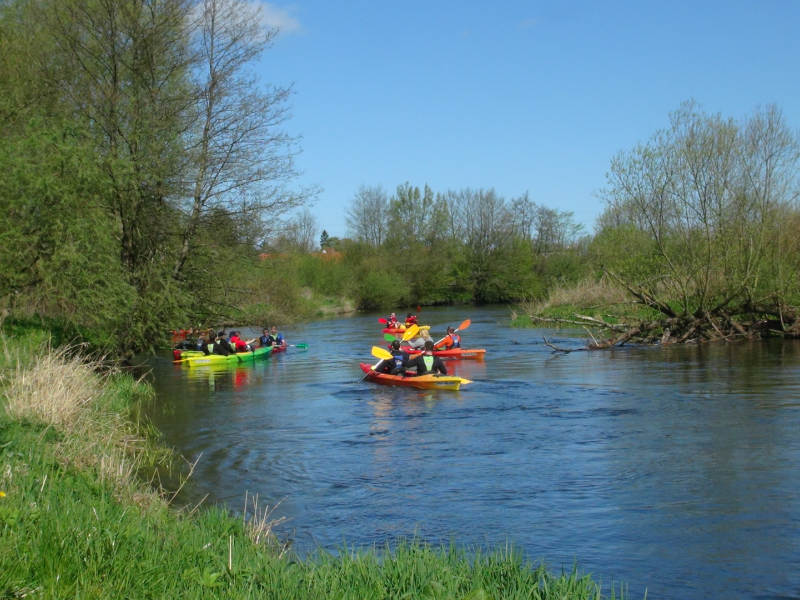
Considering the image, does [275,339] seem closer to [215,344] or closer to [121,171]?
[215,344]

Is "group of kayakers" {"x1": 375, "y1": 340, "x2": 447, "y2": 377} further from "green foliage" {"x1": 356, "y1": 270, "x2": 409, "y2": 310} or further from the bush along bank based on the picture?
"green foliage" {"x1": 356, "y1": 270, "x2": 409, "y2": 310}

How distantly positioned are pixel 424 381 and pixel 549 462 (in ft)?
21.4

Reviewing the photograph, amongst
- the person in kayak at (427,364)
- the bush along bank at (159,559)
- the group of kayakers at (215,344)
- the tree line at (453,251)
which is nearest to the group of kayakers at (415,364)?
the person in kayak at (427,364)

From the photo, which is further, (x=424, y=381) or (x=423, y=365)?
(x=423, y=365)

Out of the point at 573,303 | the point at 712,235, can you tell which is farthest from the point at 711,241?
the point at 573,303

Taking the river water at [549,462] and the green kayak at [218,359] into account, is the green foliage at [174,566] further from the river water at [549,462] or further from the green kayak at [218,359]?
the green kayak at [218,359]

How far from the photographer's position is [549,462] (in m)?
9.66

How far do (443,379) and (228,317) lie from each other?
22.7 ft

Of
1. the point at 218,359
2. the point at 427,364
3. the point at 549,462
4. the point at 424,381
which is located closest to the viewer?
the point at 549,462

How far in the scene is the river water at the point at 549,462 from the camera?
6660mm

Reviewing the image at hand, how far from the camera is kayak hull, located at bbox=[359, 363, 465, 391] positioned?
15.8 meters

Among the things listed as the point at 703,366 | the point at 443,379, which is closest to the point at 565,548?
the point at 443,379

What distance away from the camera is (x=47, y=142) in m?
15.3

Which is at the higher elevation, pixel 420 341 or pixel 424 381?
pixel 420 341
